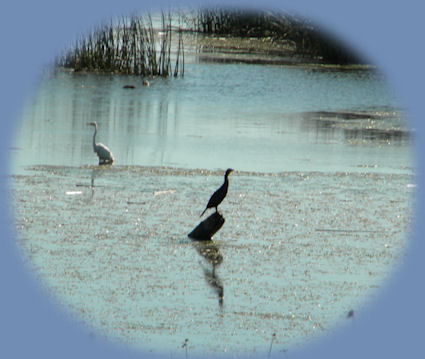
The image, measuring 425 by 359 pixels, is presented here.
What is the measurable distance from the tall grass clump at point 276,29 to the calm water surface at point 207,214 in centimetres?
918

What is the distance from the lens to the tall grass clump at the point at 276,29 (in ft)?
75.2

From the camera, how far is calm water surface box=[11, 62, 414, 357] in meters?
4.65

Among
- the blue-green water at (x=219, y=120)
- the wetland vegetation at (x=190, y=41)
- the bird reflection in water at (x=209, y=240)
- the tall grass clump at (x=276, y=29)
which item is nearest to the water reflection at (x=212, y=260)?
the bird reflection in water at (x=209, y=240)

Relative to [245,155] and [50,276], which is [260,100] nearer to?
[245,155]

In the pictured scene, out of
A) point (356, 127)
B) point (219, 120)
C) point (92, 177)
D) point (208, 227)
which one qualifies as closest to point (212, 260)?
point (208, 227)

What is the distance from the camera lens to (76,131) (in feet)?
37.8

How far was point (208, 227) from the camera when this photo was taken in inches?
241

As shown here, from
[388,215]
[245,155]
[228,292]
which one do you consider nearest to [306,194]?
[388,215]

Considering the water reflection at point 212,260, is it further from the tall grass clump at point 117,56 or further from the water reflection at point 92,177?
the tall grass clump at point 117,56

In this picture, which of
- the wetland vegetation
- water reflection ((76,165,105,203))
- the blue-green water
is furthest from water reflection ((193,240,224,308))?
the wetland vegetation

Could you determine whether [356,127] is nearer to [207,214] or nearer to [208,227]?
[207,214]

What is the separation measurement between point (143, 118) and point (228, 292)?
341 inches

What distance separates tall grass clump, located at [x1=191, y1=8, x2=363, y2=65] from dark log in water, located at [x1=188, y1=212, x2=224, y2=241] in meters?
15.3

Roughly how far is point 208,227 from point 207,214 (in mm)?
916
